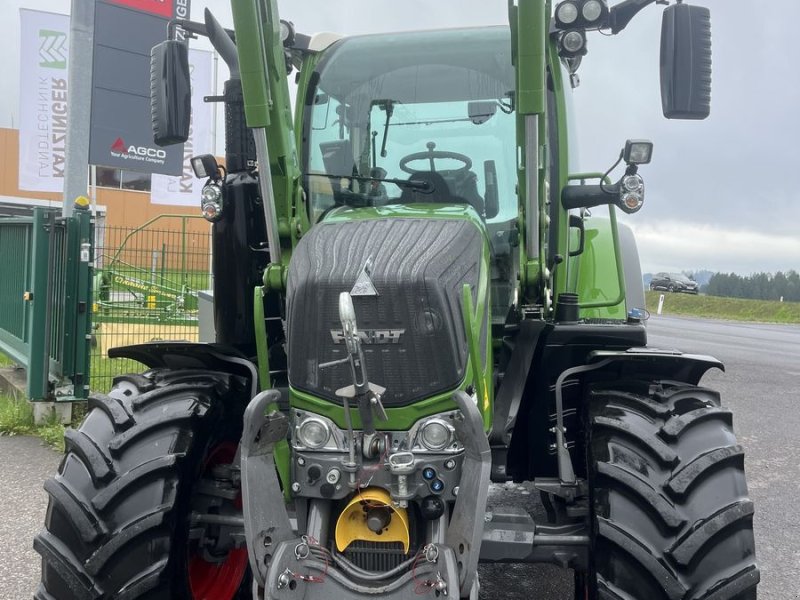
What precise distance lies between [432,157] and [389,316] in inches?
54.8

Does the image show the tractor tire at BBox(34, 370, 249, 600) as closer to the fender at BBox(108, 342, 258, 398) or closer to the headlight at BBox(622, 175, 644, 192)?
the fender at BBox(108, 342, 258, 398)

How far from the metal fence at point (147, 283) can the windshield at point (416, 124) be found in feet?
15.8

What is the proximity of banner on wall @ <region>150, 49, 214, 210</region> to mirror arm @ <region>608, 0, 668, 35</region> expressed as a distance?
11316 millimetres

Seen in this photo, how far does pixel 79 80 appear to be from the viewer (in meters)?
7.49

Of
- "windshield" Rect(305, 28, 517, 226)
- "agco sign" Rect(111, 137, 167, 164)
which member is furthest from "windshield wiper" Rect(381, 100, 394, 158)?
"agco sign" Rect(111, 137, 167, 164)

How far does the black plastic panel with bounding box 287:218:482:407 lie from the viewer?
106 inches

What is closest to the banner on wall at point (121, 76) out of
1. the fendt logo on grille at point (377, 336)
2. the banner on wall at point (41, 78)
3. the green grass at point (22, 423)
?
the green grass at point (22, 423)

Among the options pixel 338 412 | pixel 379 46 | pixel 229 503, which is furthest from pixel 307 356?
pixel 379 46

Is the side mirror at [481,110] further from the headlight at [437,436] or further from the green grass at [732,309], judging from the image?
the green grass at [732,309]

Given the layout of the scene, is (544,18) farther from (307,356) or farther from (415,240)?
(307,356)

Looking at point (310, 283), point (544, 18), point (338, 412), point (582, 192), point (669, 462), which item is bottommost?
point (669, 462)

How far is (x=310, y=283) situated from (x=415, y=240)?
1.38 feet

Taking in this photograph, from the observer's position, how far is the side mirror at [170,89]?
345 centimetres

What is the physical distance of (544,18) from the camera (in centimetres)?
295
